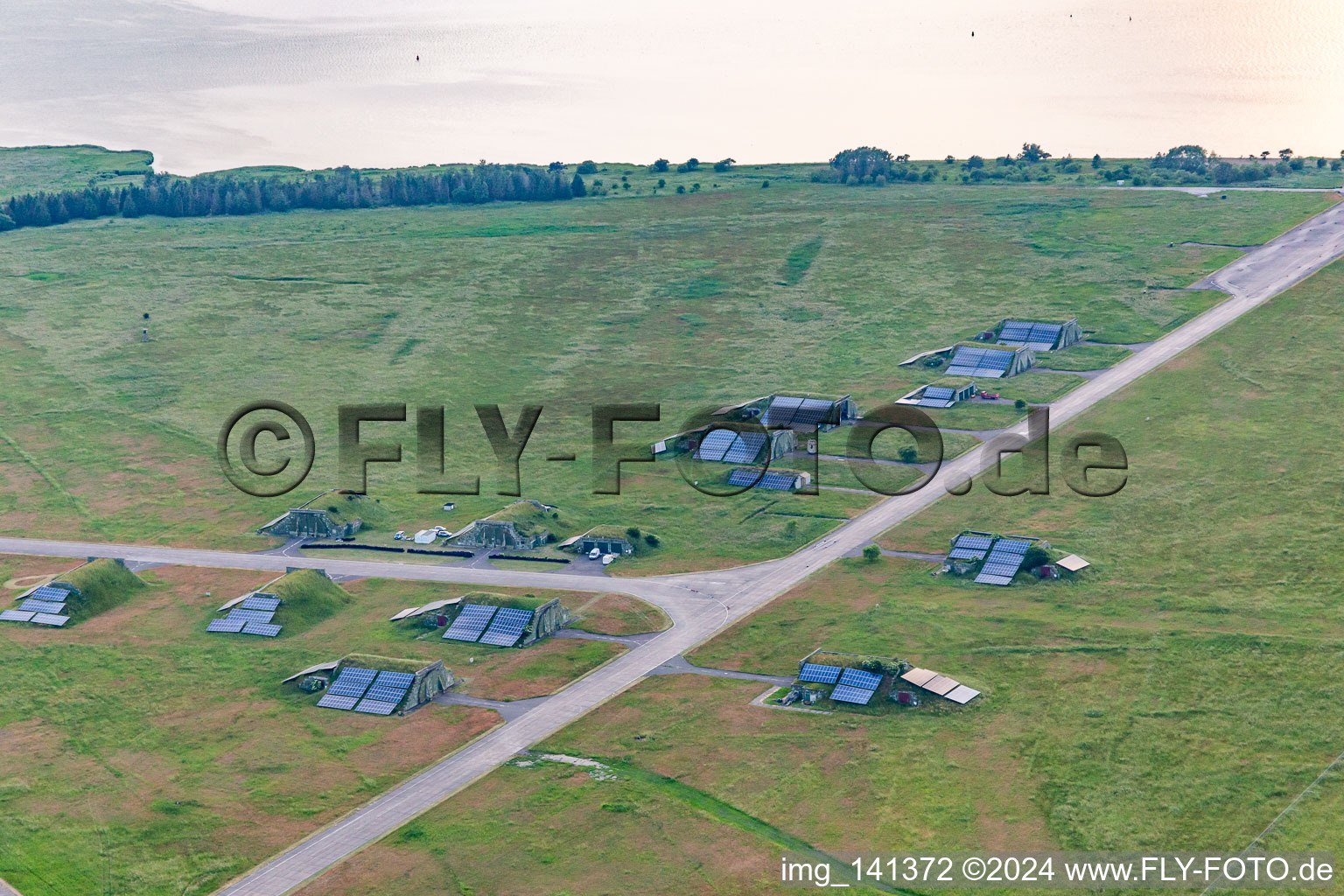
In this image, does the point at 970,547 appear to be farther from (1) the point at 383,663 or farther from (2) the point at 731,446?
(1) the point at 383,663

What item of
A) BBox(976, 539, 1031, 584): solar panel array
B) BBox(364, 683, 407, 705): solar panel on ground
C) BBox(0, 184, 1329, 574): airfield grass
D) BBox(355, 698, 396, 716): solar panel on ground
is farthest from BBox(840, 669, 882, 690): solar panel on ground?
BBox(355, 698, 396, 716): solar panel on ground

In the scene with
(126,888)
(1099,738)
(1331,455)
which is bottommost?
(126,888)

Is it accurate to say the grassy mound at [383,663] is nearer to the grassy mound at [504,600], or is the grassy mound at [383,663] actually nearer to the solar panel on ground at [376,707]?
the solar panel on ground at [376,707]

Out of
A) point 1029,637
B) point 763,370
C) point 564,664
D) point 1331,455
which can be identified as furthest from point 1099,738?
point 763,370

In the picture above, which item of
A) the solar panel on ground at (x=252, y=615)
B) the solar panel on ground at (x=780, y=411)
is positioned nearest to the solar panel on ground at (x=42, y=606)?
the solar panel on ground at (x=252, y=615)

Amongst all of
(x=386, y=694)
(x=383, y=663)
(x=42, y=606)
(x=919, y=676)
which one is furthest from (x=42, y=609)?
(x=919, y=676)

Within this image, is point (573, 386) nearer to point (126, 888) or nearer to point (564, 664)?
point (564, 664)

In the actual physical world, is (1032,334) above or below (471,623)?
above
